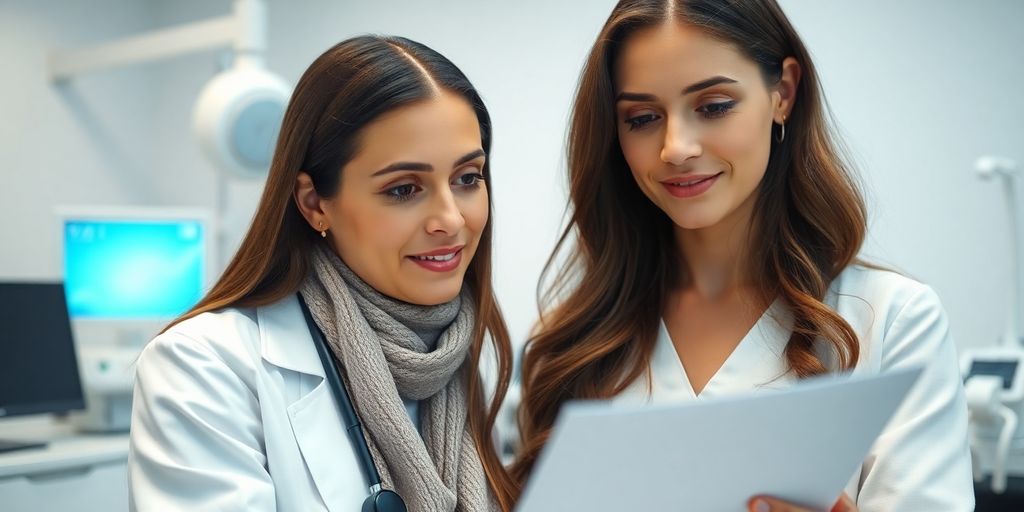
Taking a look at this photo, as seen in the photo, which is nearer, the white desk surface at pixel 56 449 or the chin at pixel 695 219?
the chin at pixel 695 219

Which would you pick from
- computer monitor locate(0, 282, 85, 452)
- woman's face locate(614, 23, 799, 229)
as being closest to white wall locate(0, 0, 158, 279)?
computer monitor locate(0, 282, 85, 452)

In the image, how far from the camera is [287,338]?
50.7 inches

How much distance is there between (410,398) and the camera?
53.6 inches

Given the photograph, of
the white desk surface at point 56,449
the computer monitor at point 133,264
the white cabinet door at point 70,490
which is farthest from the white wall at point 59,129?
the white cabinet door at point 70,490

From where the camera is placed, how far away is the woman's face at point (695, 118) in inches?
52.0

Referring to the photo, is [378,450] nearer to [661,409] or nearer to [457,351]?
[457,351]

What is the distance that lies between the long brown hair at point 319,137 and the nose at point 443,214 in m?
0.12

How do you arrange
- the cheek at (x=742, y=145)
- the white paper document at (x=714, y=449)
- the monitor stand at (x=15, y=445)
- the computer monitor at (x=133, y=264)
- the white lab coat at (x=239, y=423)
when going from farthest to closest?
the computer monitor at (x=133, y=264)
the monitor stand at (x=15, y=445)
the cheek at (x=742, y=145)
the white lab coat at (x=239, y=423)
the white paper document at (x=714, y=449)

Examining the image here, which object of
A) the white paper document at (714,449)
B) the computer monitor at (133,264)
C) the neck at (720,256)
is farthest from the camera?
Answer: the computer monitor at (133,264)

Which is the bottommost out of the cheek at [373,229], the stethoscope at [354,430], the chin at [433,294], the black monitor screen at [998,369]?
the black monitor screen at [998,369]

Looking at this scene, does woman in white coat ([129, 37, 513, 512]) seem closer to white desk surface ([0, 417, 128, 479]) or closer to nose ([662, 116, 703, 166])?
nose ([662, 116, 703, 166])

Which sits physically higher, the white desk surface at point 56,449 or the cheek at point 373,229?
the cheek at point 373,229

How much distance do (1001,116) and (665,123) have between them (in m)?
1.59

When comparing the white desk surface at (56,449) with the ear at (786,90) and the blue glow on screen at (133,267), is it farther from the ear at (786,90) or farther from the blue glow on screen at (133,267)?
the ear at (786,90)
